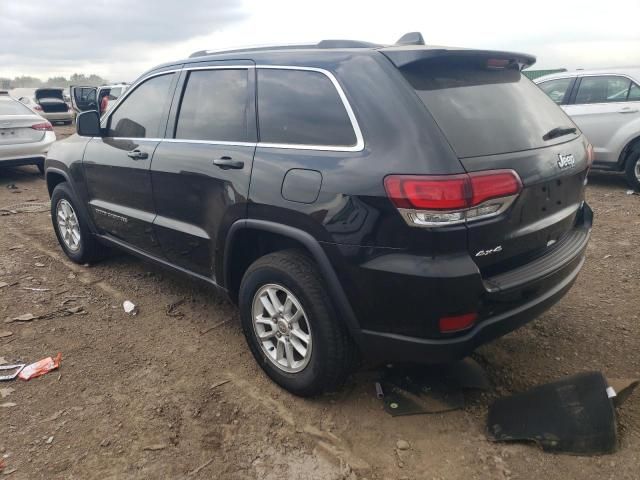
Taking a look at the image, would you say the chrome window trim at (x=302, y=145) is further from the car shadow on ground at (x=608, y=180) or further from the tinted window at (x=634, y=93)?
the car shadow on ground at (x=608, y=180)

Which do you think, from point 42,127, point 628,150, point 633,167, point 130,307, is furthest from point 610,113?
point 42,127

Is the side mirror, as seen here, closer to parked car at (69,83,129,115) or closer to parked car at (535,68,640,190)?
parked car at (535,68,640,190)

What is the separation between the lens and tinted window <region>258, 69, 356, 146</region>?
2594 millimetres

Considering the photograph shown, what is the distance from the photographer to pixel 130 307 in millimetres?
4117

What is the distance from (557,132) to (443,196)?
111 centimetres

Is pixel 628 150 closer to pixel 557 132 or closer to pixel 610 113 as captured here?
pixel 610 113

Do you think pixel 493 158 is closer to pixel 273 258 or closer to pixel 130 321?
pixel 273 258

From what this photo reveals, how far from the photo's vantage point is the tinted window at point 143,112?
3762 millimetres

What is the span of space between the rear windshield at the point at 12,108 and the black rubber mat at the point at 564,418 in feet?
31.7

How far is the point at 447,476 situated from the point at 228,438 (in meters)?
1.07

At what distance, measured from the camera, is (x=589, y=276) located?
445 cm

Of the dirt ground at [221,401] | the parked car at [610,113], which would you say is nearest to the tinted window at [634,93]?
the parked car at [610,113]

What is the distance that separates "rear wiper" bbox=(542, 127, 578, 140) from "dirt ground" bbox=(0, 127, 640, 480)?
1.35 metres

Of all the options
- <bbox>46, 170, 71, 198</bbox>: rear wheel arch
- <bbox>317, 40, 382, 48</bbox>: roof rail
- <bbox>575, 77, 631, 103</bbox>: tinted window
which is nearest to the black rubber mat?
<bbox>317, 40, 382, 48</bbox>: roof rail
